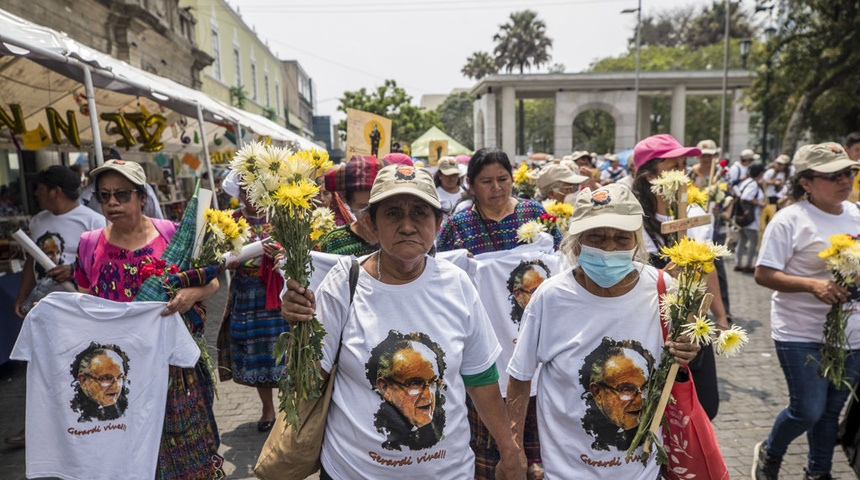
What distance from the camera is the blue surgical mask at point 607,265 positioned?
226cm

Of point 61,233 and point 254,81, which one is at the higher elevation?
point 254,81

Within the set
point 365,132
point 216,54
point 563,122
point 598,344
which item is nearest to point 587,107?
point 563,122

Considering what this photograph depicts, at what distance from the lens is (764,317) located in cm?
807

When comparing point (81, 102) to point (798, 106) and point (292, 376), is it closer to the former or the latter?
point (292, 376)

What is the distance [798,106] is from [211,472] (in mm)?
21427

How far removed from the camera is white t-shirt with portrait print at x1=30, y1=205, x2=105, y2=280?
4781mm

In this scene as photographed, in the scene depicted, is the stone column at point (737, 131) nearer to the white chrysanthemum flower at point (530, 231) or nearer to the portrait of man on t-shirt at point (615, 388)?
the white chrysanthemum flower at point (530, 231)

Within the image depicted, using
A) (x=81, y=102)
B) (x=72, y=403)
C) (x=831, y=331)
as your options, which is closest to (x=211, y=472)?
(x=72, y=403)

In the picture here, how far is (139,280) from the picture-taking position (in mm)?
3203

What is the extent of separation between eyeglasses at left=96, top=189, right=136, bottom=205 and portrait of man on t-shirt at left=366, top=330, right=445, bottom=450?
1969 mm

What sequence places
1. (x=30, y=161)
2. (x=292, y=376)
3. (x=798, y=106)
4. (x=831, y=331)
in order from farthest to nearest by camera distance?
(x=798, y=106)
(x=30, y=161)
(x=831, y=331)
(x=292, y=376)

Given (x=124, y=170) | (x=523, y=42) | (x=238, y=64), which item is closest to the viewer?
(x=124, y=170)

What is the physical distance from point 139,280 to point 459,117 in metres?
95.7

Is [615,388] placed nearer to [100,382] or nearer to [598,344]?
[598,344]
